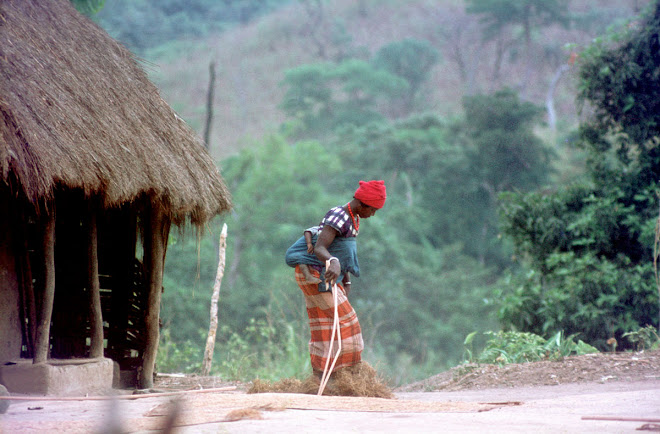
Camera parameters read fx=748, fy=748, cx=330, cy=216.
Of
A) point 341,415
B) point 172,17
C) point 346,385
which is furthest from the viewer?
point 172,17

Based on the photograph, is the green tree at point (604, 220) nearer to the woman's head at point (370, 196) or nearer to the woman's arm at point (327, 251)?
the woman's head at point (370, 196)

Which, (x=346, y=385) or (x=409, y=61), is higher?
(x=409, y=61)

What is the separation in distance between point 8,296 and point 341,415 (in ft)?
11.4

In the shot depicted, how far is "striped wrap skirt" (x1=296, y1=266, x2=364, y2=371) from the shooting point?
5117 mm

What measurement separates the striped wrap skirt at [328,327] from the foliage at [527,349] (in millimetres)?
2853

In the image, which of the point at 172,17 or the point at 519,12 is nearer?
the point at 519,12

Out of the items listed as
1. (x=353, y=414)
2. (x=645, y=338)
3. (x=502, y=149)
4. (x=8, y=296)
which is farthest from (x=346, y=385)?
(x=502, y=149)

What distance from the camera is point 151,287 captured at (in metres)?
6.72

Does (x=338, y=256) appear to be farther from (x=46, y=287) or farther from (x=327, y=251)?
(x=46, y=287)

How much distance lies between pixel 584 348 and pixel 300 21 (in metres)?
47.7

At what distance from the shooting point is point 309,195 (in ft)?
79.2

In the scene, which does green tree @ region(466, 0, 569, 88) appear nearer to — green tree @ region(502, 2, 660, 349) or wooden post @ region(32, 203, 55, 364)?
green tree @ region(502, 2, 660, 349)

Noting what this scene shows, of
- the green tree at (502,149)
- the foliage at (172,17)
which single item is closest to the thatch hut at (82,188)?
the green tree at (502,149)

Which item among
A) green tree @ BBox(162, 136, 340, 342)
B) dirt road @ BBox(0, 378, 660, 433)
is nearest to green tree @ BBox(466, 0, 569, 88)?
green tree @ BBox(162, 136, 340, 342)
